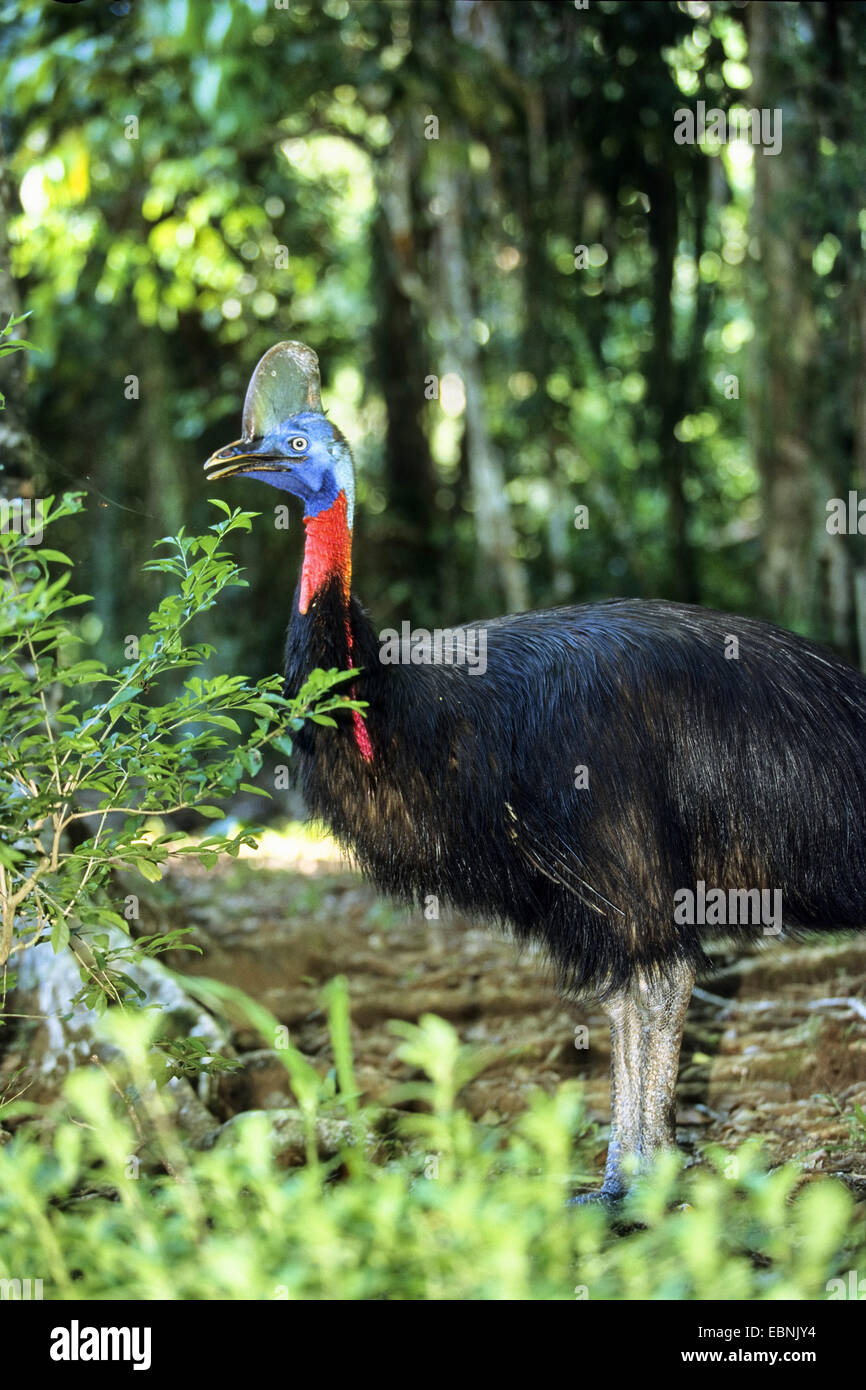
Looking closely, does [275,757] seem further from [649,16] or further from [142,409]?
[649,16]

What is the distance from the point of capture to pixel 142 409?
378 inches

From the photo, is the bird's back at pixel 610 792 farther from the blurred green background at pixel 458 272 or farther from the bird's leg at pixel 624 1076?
the blurred green background at pixel 458 272

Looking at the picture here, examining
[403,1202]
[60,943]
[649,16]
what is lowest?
[403,1202]

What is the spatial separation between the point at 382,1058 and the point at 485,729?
160 centimetres

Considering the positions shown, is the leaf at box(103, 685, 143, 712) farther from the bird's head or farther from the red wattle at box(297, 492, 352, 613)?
the bird's head

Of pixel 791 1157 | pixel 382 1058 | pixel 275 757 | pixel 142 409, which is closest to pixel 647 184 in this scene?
pixel 142 409

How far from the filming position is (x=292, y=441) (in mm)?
3836

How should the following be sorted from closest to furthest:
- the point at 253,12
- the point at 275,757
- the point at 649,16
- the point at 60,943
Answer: the point at 60,943, the point at 253,12, the point at 649,16, the point at 275,757

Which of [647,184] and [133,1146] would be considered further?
[647,184]

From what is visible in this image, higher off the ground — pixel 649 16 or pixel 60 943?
pixel 649 16

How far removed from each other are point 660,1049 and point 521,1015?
1495 millimetres

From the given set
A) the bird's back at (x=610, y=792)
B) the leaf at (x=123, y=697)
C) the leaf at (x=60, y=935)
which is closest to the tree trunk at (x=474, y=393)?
the bird's back at (x=610, y=792)

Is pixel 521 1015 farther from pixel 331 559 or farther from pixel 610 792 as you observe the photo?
pixel 331 559

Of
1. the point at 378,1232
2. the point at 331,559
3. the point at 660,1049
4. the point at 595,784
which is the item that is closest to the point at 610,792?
the point at 595,784
